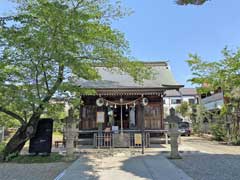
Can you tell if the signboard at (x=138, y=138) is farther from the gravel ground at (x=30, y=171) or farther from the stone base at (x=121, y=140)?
the gravel ground at (x=30, y=171)

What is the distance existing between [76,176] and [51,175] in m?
0.79

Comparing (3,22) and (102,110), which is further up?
(3,22)

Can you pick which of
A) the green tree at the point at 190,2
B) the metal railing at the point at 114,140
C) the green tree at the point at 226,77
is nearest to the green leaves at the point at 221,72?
the green tree at the point at 226,77

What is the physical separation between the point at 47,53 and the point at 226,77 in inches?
→ 456

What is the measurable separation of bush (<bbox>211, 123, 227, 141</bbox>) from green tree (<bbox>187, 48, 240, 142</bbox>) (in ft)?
4.02

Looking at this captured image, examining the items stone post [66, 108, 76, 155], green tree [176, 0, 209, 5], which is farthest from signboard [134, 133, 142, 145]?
green tree [176, 0, 209, 5]

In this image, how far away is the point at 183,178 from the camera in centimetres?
588

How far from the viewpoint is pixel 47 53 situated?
317 inches

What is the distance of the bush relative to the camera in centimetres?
1610

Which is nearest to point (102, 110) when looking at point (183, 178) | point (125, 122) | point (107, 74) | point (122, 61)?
point (125, 122)

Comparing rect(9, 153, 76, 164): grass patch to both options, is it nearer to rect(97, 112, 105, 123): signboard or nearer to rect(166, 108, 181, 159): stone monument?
rect(97, 112, 105, 123): signboard

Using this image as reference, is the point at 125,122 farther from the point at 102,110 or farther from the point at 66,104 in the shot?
the point at 66,104

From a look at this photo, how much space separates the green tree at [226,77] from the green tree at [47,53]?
7269 millimetres

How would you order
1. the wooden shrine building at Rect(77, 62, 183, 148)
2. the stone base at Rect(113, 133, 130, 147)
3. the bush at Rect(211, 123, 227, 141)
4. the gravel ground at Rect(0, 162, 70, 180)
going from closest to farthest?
the gravel ground at Rect(0, 162, 70, 180) < the stone base at Rect(113, 133, 130, 147) < the wooden shrine building at Rect(77, 62, 183, 148) < the bush at Rect(211, 123, 227, 141)
